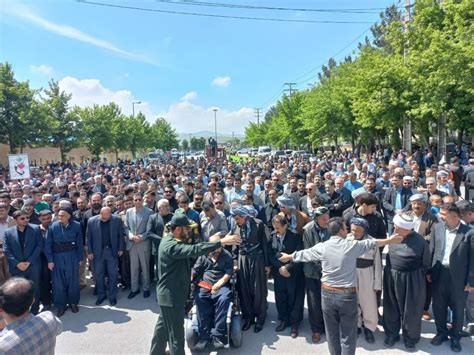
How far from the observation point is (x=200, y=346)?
4652mm

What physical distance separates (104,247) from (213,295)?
8.51 ft

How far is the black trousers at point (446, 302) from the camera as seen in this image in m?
4.55

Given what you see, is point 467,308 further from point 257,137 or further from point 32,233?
point 257,137

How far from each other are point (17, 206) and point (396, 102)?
59.2 feet

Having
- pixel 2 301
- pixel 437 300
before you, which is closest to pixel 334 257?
pixel 437 300

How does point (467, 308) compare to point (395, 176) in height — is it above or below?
below

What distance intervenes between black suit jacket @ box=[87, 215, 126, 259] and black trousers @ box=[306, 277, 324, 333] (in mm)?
3547

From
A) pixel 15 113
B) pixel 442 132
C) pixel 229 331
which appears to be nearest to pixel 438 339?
pixel 229 331

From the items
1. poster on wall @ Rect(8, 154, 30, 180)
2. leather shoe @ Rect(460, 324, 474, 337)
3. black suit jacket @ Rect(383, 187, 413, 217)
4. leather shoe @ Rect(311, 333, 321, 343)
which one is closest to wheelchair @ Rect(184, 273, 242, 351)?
leather shoe @ Rect(311, 333, 321, 343)

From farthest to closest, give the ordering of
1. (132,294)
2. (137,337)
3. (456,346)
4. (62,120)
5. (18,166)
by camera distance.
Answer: (62,120) → (18,166) → (132,294) → (137,337) → (456,346)

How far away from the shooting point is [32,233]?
5836mm

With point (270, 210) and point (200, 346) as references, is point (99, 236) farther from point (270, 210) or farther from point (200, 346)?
point (270, 210)

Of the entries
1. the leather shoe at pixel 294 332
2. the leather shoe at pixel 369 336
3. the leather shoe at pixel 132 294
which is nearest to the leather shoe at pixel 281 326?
the leather shoe at pixel 294 332

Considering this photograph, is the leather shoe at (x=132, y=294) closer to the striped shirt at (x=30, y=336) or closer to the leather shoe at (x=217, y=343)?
the leather shoe at (x=217, y=343)
